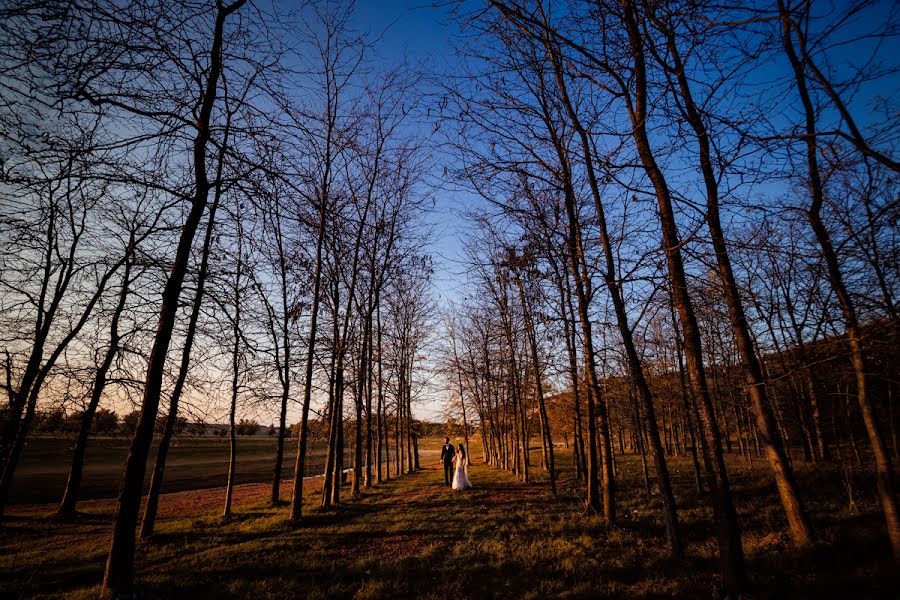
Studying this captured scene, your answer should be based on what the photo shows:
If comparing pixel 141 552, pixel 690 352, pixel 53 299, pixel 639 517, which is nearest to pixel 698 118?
pixel 690 352

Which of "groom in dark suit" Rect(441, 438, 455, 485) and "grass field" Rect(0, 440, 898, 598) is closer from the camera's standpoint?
"grass field" Rect(0, 440, 898, 598)

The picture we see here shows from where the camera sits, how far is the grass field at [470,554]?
5105mm

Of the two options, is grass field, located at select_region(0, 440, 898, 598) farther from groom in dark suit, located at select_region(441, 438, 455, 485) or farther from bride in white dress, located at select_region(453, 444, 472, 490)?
groom in dark suit, located at select_region(441, 438, 455, 485)

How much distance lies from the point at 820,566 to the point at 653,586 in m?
2.89

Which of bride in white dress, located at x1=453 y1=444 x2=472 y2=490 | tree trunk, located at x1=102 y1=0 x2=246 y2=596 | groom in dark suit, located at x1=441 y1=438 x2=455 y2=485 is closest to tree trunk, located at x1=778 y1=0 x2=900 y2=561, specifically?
tree trunk, located at x1=102 y1=0 x2=246 y2=596

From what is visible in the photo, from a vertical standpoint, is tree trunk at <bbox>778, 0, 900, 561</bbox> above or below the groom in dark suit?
above

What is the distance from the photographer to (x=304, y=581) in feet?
19.1

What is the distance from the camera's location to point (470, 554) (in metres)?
6.67

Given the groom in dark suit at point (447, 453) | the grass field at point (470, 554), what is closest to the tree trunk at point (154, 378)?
the grass field at point (470, 554)

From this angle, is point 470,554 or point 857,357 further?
point 470,554

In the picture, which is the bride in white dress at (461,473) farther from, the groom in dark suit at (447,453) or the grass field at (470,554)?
the grass field at (470,554)

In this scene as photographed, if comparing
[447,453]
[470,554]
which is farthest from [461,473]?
[470,554]

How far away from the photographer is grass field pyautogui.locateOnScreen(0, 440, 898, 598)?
16.8 feet

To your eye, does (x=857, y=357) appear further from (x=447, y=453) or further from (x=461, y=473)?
(x=447, y=453)
